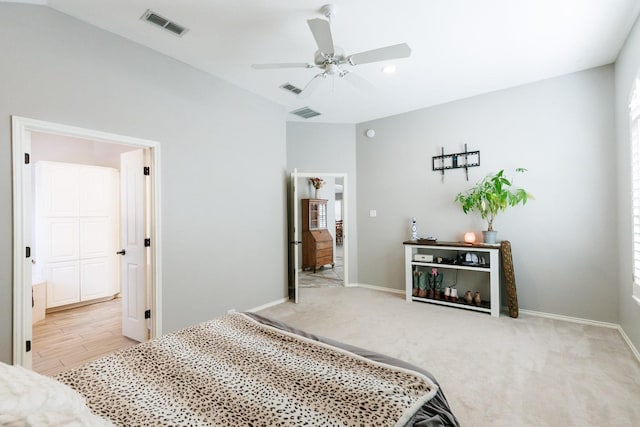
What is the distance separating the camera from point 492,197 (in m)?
3.66

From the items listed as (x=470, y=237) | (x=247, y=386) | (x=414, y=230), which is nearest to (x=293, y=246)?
(x=414, y=230)

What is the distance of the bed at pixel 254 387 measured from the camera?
99cm

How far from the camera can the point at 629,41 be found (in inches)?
105

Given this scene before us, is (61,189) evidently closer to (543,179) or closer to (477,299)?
(477,299)

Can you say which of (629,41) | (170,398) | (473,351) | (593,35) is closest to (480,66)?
(593,35)

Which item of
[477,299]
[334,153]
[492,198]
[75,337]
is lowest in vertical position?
[75,337]

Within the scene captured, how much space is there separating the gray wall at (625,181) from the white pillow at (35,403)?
12.8ft

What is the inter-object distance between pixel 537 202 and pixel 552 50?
172 cm

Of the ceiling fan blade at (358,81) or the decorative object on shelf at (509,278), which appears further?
the decorative object on shelf at (509,278)

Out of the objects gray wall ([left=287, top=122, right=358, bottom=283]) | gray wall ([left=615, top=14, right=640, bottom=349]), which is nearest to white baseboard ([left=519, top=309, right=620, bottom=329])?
gray wall ([left=615, top=14, right=640, bottom=349])

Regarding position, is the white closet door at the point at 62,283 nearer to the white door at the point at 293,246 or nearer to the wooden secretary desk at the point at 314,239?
the white door at the point at 293,246

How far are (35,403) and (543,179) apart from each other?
4644 millimetres

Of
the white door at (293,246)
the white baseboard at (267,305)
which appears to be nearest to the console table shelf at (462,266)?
the white door at (293,246)

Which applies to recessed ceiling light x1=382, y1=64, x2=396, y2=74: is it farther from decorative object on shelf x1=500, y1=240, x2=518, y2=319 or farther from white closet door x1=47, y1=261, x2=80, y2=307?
white closet door x1=47, y1=261, x2=80, y2=307
